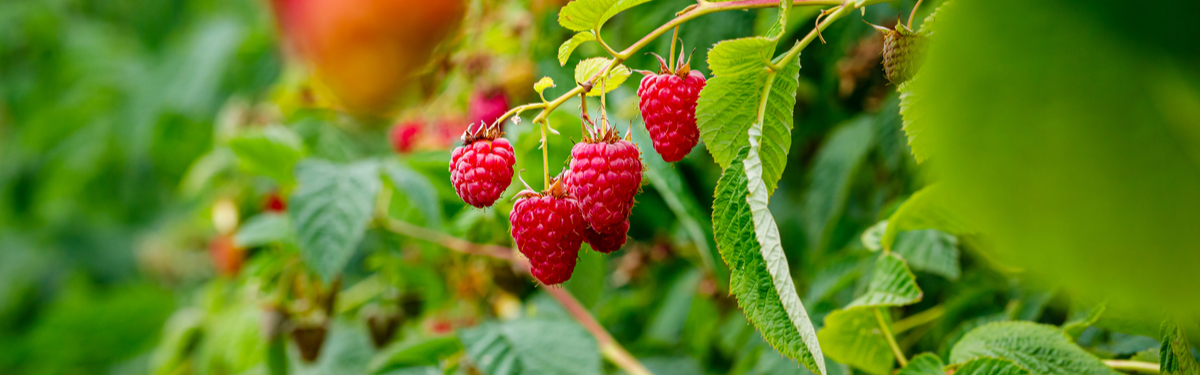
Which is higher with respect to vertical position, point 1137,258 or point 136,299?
point 136,299

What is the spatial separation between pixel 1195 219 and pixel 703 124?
193mm

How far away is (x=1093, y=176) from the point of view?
0.14m

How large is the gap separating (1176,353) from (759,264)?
0.60ft

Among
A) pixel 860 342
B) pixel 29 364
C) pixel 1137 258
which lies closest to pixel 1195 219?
pixel 1137 258

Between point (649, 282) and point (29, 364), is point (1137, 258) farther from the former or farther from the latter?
point (29, 364)

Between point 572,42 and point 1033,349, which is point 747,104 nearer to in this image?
point 572,42

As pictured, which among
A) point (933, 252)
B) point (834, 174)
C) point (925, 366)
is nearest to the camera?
point (925, 366)

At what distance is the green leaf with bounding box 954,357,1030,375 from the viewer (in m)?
0.33

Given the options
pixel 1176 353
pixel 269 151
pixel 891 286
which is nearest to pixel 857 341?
pixel 891 286

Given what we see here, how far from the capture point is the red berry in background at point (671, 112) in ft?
1.11

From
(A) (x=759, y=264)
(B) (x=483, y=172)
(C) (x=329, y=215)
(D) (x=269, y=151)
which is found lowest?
(A) (x=759, y=264)

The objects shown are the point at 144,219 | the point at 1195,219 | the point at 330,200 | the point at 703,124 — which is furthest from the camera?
the point at 144,219

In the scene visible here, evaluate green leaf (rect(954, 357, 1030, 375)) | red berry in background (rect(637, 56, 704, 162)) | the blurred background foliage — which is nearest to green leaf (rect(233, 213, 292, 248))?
the blurred background foliage

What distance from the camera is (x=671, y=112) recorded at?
34cm
